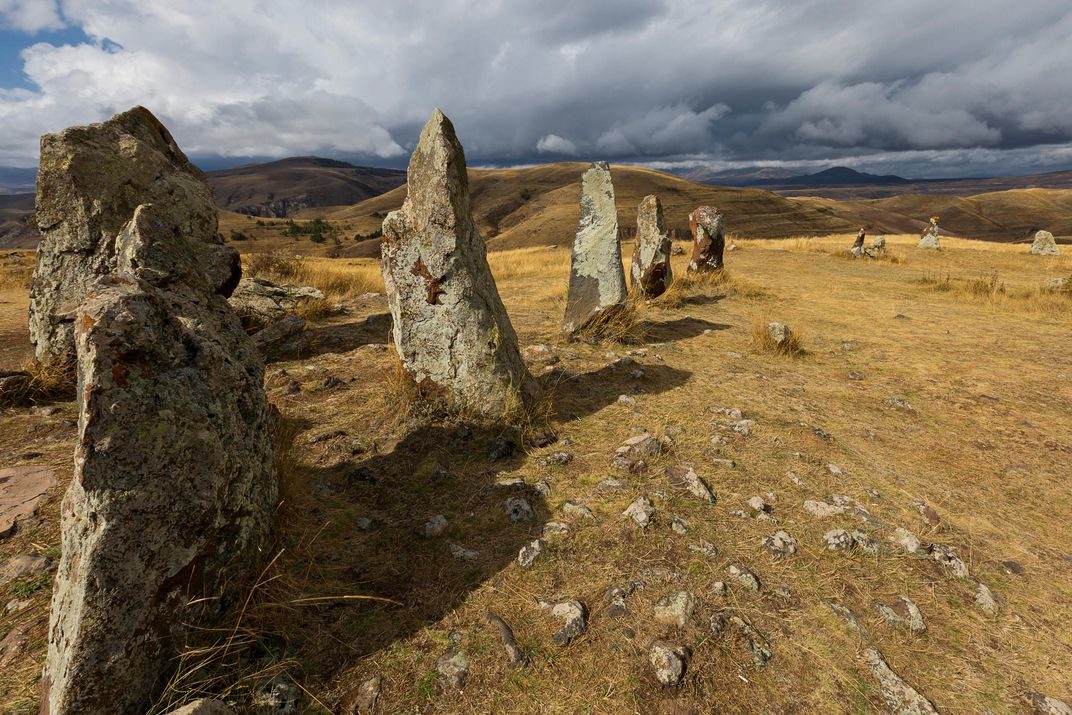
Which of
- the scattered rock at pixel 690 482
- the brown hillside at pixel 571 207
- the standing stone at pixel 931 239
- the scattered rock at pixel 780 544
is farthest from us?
the brown hillside at pixel 571 207

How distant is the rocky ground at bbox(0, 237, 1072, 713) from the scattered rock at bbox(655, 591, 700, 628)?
2cm

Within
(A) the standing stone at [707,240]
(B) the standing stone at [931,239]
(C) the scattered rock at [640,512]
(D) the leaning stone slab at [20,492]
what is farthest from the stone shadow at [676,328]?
(B) the standing stone at [931,239]

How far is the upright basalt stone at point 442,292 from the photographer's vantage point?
4.64 m

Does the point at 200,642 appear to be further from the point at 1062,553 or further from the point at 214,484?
the point at 1062,553

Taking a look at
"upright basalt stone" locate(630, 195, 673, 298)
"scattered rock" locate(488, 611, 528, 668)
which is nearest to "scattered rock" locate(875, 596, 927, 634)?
"scattered rock" locate(488, 611, 528, 668)

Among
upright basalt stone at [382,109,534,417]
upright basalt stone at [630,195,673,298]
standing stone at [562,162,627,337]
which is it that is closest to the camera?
upright basalt stone at [382,109,534,417]

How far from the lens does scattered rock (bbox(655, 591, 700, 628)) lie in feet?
8.61

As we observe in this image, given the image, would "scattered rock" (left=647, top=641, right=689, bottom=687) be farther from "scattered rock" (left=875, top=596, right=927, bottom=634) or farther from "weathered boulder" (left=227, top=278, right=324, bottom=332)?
"weathered boulder" (left=227, top=278, right=324, bottom=332)

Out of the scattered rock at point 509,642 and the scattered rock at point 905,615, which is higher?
the scattered rock at point 509,642

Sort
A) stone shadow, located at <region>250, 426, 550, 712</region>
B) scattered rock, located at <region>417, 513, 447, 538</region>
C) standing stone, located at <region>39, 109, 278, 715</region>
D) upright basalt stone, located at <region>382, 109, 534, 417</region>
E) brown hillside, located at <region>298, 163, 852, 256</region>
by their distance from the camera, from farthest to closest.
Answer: brown hillside, located at <region>298, 163, 852, 256</region>
upright basalt stone, located at <region>382, 109, 534, 417</region>
scattered rock, located at <region>417, 513, 447, 538</region>
stone shadow, located at <region>250, 426, 550, 712</region>
standing stone, located at <region>39, 109, 278, 715</region>

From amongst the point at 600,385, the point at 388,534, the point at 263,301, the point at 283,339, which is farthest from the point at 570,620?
the point at 263,301

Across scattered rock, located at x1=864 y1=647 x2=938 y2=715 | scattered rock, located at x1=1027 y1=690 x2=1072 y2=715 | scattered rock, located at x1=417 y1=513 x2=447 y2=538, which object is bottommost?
scattered rock, located at x1=1027 y1=690 x2=1072 y2=715

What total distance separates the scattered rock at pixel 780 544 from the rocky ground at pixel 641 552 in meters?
0.02

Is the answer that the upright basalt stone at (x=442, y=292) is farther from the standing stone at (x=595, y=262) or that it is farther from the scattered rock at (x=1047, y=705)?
the scattered rock at (x=1047, y=705)
